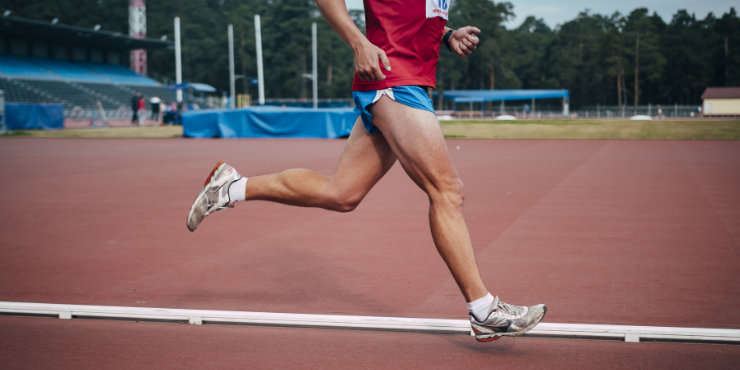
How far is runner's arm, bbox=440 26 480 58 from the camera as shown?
3361 millimetres

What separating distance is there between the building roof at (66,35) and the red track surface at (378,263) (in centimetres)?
4780

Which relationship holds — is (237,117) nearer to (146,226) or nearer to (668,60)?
(146,226)

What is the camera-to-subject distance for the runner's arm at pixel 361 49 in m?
2.86

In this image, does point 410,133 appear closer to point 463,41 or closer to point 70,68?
point 463,41

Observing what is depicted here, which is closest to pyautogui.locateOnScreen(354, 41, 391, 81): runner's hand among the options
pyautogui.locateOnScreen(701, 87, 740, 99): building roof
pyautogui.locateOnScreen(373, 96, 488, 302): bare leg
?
pyautogui.locateOnScreen(373, 96, 488, 302): bare leg

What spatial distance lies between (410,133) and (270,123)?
22676 millimetres

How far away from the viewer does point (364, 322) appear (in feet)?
10.2

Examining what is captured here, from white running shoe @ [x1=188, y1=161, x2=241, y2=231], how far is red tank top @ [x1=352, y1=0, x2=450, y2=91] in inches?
35.6

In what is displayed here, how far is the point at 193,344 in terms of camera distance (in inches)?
120

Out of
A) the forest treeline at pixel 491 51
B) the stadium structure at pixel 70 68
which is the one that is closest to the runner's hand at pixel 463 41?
the stadium structure at pixel 70 68

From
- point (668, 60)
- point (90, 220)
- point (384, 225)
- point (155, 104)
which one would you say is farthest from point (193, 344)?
point (668, 60)

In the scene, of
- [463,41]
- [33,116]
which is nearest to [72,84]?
[33,116]

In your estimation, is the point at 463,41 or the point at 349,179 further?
the point at 463,41

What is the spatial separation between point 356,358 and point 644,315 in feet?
5.10
